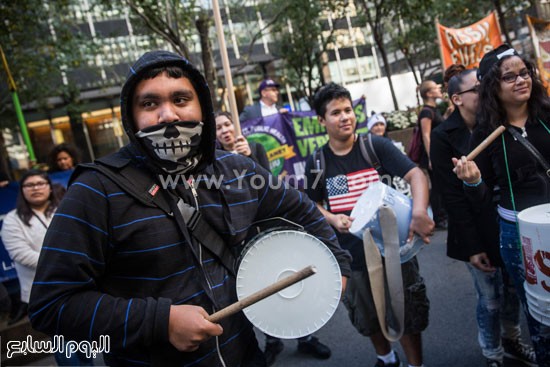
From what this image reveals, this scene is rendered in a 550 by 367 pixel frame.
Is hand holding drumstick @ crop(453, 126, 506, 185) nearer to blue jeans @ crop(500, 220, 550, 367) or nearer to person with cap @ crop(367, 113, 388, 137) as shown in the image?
blue jeans @ crop(500, 220, 550, 367)

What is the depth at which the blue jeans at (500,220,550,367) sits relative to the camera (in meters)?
2.04

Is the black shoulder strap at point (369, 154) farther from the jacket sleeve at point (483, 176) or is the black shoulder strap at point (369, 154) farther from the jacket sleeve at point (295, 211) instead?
the jacket sleeve at point (295, 211)

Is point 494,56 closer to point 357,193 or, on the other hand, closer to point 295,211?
point 357,193

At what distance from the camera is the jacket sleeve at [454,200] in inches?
101

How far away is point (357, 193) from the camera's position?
280cm

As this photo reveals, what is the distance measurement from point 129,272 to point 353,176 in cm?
189

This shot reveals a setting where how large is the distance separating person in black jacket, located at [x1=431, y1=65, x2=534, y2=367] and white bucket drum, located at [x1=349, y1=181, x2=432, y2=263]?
0.41 m

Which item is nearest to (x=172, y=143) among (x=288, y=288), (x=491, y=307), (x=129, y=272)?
(x=129, y=272)

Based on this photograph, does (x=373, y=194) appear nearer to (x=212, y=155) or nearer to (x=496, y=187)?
(x=496, y=187)

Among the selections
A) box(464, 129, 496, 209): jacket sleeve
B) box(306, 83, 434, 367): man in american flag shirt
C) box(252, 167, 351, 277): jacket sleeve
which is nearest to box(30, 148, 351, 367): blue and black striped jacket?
box(252, 167, 351, 277): jacket sleeve

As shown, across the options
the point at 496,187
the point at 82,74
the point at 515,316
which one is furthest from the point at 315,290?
the point at 82,74

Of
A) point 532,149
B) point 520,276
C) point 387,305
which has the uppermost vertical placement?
point 532,149

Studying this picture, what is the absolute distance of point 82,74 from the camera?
22.1 metres

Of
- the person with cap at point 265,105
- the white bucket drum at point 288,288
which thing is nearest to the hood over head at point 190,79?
the white bucket drum at point 288,288
